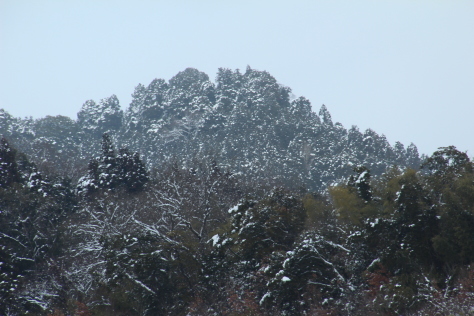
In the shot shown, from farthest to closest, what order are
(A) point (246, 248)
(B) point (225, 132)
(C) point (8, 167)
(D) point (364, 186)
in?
1. (B) point (225, 132)
2. (C) point (8, 167)
3. (D) point (364, 186)
4. (A) point (246, 248)

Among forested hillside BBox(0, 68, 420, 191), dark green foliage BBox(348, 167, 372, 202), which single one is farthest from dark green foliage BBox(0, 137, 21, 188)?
forested hillside BBox(0, 68, 420, 191)

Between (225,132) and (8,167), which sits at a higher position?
(225,132)

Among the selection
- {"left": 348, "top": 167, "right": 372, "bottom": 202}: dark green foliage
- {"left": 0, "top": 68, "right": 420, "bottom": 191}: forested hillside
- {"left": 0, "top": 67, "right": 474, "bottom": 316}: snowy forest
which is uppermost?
{"left": 0, "top": 68, "right": 420, "bottom": 191}: forested hillside

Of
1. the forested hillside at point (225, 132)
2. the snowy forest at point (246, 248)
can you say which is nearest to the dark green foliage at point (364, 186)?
the snowy forest at point (246, 248)

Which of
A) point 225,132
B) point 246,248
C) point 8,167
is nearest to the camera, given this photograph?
point 246,248

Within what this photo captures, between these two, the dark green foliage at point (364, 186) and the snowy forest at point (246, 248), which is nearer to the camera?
the snowy forest at point (246, 248)

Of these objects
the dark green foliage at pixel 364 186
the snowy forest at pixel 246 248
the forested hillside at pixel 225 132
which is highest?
the forested hillside at pixel 225 132

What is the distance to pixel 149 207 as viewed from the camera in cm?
3475

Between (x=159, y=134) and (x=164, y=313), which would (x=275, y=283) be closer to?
(x=164, y=313)

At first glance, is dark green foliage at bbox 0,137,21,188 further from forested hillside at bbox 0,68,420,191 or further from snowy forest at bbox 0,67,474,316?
forested hillside at bbox 0,68,420,191

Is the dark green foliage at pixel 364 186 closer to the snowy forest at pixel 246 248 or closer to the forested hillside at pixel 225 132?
the snowy forest at pixel 246 248

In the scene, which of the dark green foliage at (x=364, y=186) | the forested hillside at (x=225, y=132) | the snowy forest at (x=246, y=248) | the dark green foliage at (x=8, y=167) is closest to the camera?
the snowy forest at (x=246, y=248)

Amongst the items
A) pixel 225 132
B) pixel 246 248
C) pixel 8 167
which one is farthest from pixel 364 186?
pixel 225 132

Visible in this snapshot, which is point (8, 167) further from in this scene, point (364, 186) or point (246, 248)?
point (364, 186)
